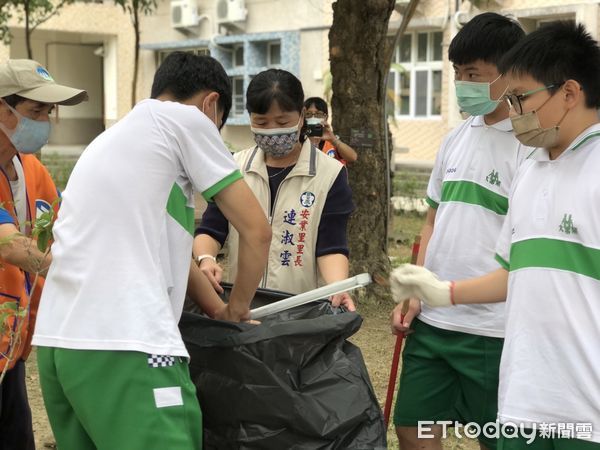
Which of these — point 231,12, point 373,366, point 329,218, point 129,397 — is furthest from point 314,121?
point 231,12

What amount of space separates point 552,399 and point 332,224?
41.3 inches

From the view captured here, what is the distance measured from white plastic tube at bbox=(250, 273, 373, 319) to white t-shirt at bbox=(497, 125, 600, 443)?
1.32 ft

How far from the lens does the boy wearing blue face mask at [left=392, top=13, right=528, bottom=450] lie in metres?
2.48

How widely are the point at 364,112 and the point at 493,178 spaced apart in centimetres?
340

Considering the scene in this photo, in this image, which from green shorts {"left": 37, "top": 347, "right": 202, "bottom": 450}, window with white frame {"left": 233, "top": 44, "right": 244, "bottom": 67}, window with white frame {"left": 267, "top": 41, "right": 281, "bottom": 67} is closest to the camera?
green shorts {"left": 37, "top": 347, "right": 202, "bottom": 450}

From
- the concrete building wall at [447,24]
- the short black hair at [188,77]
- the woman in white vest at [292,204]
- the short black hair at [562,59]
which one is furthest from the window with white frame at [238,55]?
the short black hair at [562,59]

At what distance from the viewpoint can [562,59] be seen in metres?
2.00

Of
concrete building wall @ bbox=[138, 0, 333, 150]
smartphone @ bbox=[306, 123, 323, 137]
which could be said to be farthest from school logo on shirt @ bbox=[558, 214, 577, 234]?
concrete building wall @ bbox=[138, 0, 333, 150]

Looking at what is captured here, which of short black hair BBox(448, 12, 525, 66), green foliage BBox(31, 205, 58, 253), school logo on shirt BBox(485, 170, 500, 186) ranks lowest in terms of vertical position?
green foliage BBox(31, 205, 58, 253)

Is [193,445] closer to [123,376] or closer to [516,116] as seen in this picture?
[123,376]

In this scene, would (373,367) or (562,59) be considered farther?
(373,367)

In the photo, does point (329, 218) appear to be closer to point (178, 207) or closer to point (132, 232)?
point (178, 207)

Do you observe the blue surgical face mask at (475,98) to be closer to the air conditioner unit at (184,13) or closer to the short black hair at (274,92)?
the short black hair at (274,92)

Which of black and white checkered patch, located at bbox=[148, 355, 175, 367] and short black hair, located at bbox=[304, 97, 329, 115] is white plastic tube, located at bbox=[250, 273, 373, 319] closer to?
black and white checkered patch, located at bbox=[148, 355, 175, 367]
